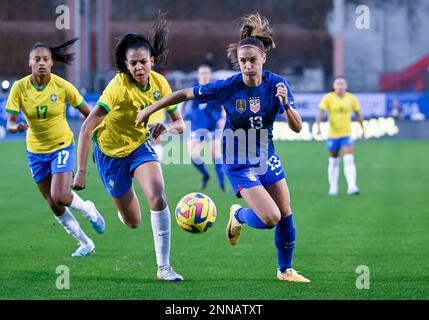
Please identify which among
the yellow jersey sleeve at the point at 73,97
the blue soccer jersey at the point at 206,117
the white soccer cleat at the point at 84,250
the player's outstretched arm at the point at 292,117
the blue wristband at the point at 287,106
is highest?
the blue soccer jersey at the point at 206,117

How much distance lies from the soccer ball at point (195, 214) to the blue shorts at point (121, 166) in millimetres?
500

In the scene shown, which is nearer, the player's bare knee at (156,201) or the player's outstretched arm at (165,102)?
the player's outstretched arm at (165,102)

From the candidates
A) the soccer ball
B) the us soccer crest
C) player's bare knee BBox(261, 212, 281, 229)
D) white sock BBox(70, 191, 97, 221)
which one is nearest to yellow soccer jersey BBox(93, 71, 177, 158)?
the soccer ball

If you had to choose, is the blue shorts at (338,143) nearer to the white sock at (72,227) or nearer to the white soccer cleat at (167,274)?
the white sock at (72,227)

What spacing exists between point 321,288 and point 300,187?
9750 mm

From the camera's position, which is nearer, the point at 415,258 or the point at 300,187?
the point at 415,258

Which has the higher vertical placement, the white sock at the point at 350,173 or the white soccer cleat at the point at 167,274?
the white sock at the point at 350,173

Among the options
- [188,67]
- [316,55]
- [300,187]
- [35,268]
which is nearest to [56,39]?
[188,67]

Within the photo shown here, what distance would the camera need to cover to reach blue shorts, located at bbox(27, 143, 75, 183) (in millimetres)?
10352

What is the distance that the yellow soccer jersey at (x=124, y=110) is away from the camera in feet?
28.6

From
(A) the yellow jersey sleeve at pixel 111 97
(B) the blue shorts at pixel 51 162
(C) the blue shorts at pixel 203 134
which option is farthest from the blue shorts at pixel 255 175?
(C) the blue shorts at pixel 203 134

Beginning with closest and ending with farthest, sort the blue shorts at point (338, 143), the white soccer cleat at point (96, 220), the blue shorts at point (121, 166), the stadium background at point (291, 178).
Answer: the stadium background at point (291, 178), the blue shorts at point (121, 166), the white soccer cleat at point (96, 220), the blue shorts at point (338, 143)

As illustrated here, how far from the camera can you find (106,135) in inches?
356
